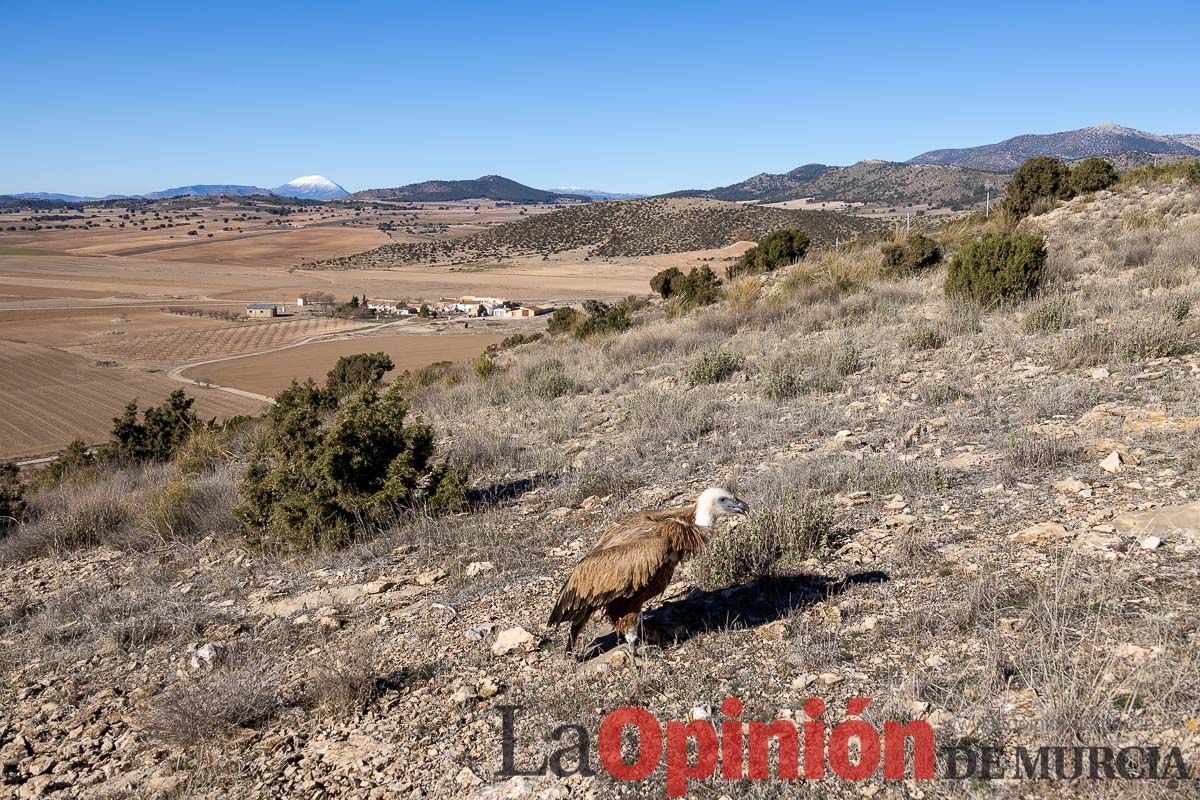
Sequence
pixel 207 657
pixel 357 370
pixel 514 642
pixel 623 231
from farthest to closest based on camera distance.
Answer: pixel 623 231
pixel 357 370
pixel 207 657
pixel 514 642

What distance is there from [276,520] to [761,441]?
461 centimetres

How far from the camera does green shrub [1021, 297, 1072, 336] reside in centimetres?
902

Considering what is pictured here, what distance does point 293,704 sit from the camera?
3834 mm

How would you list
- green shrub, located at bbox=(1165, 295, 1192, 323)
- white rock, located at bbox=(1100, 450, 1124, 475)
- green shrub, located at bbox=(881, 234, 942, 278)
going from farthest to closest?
green shrub, located at bbox=(881, 234, 942, 278) → green shrub, located at bbox=(1165, 295, 1192, 323) → white rock, located at bbox=(1100, 450, 1124, 475)

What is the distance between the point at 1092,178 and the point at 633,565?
2391 centimetres

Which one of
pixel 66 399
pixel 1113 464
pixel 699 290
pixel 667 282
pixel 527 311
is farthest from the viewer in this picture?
pixel 527 311

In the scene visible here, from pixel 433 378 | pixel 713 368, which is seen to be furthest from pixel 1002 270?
pixel 433 378

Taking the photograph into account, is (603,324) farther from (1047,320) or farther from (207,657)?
(207,657)

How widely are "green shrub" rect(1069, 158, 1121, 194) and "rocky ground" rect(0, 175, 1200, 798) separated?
15250 mm

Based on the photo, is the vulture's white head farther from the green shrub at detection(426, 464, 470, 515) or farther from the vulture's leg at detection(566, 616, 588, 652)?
the green shrub at detection(426, 464, 470, 515)

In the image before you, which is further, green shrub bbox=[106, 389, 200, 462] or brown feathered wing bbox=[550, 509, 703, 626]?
green shrub bbox=[106, 389, 200, 462]

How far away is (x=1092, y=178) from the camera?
21188mm

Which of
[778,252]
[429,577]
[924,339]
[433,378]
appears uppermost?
[778,252]

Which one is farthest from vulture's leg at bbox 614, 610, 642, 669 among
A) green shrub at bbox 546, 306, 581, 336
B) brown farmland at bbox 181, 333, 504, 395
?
brown farmland at bbox 181, 333, 504, 395
